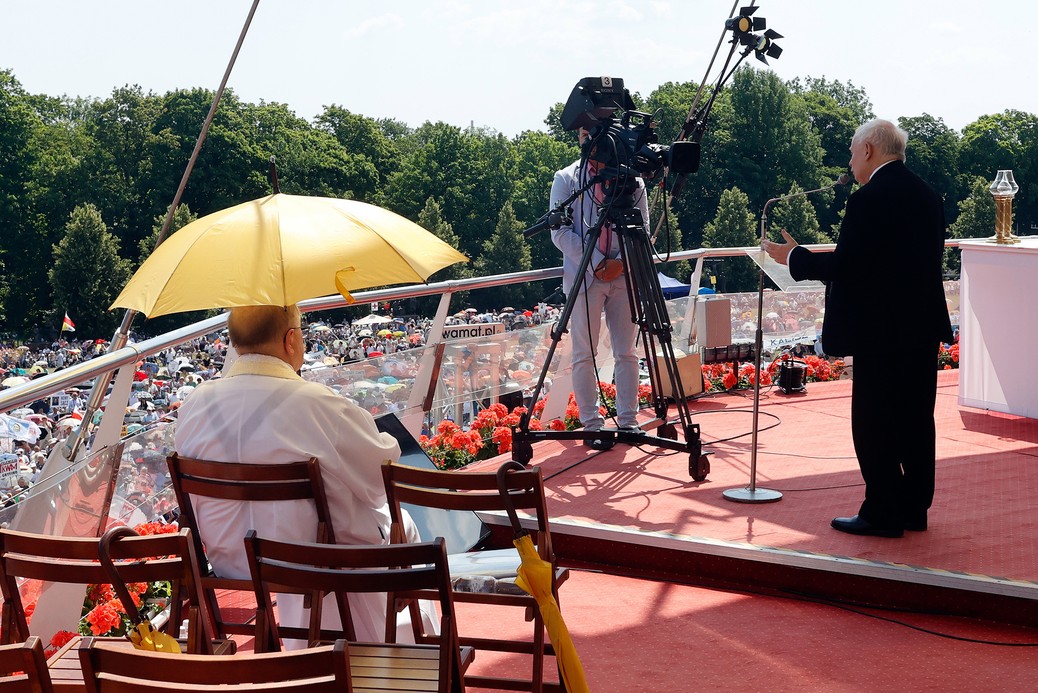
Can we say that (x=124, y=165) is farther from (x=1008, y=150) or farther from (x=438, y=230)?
(x=1008, y=150)

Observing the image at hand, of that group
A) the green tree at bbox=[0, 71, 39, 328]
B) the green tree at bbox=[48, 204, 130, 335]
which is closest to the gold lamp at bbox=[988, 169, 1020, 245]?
the green tree at bbox=[48, 204, 130, 335]

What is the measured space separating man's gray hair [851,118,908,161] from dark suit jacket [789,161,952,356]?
0.21 ft

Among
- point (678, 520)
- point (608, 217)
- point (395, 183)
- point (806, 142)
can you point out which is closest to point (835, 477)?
point (678, 520)

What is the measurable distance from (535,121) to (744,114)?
20178 millimetres

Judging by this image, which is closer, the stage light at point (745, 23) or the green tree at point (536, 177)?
the stage light at point (745, 23)

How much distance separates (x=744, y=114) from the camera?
254 ft

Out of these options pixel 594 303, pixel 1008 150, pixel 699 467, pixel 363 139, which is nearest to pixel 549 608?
pixel 699 467

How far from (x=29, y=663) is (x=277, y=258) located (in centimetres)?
160

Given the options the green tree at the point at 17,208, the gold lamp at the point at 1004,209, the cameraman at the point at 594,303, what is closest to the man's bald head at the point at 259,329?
the cameraman at the point at 594,303

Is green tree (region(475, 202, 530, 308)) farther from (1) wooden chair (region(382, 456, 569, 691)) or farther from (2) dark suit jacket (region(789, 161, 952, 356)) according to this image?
(1) wooden chair (region(382, 456, 569, 691))

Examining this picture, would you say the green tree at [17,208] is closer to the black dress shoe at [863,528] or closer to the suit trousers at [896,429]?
the black dress shoe at [863,528]

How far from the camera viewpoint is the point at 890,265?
431cm

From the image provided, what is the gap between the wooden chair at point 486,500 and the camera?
110 inches

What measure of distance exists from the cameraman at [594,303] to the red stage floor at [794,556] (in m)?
0.35
